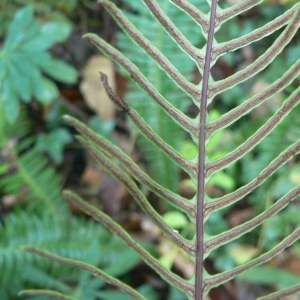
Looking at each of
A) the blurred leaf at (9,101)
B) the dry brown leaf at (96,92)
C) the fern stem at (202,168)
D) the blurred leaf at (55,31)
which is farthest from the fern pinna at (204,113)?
the dry brown leaf at (96,92)

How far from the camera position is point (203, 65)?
0.66 m

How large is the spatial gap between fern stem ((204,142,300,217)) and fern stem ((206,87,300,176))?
0.04 meters

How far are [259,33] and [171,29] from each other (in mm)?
116

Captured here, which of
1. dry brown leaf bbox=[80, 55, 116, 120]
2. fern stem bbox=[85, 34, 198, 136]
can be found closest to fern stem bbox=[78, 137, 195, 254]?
fern stem bbox=[85, 34, 198, 136]

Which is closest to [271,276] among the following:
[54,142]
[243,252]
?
[243,252]

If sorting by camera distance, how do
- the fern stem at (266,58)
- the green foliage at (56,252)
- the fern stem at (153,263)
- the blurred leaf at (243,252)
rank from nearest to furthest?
the fern stem at (266,58) → the fern stem at (153,263) → the green foliage at (56,252) → the blurred leaf at (243,252)

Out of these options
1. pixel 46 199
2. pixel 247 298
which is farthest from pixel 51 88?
pixel 247 298

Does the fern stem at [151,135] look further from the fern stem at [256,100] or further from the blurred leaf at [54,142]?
the blurred leaf at [54,142]

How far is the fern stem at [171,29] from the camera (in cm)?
64

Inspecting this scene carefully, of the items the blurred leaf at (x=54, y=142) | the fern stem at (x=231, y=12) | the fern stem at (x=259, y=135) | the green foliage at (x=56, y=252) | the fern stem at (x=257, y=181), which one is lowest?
the green foliage at (x=56, y=252)

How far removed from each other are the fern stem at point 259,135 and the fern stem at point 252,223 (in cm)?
8

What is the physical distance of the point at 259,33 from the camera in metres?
0.64

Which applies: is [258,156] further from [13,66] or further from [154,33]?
[13,66]

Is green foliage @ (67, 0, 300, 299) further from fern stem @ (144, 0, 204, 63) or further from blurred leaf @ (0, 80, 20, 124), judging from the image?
blurred leaf @ (0, 80, 20, 124)
